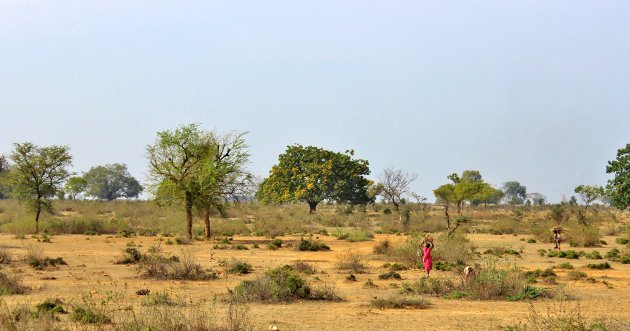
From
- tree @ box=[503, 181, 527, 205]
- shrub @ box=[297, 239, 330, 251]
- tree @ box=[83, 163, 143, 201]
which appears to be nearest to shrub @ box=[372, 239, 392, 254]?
shrub @ box=[297, 239, 330, 251]

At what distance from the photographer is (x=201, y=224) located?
175 ft

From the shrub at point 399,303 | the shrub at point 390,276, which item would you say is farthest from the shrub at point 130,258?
the shrub at point 399,303

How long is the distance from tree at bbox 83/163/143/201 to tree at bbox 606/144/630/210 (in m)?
109

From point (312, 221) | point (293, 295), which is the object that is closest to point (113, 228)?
point (312, 221)

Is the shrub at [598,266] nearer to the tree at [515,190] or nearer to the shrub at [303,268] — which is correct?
the shrub at [303,268]

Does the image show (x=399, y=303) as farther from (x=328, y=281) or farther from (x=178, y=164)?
(x=178, y=164)

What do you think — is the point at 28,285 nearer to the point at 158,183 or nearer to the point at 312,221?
the point at 158,183

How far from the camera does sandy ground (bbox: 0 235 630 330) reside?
46.1ft

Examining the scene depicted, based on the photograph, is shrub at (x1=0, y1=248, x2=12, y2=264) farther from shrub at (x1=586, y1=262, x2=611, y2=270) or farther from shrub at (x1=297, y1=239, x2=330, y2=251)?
shrub at (x1=586, y1=262, x2=611, y2=270)

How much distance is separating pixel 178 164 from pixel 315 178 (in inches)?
1557

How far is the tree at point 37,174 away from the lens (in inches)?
1748

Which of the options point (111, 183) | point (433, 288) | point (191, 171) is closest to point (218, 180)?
point (191, 171)

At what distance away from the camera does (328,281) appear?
21.6 metres

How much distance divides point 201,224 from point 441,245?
29.6 m
